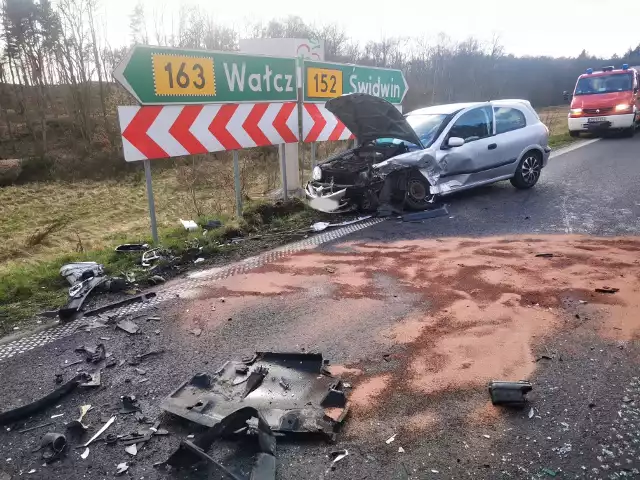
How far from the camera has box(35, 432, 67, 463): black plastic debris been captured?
8.18 ft

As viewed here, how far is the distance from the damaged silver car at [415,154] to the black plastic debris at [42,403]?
4.95 metres

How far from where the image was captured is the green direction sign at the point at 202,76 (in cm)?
573

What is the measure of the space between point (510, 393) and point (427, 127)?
6.35m

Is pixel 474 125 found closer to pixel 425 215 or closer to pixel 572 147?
pixel 425 215

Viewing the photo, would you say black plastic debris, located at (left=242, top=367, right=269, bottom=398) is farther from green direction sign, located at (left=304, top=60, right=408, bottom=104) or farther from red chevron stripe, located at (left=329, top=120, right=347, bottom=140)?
red chevron stripe, located at (left=329, top=120, right=347, bottom=140)

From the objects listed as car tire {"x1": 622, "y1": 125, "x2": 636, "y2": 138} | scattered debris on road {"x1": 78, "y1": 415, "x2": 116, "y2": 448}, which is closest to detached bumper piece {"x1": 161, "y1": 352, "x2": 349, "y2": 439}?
scattered debris on road {"x1": 78, "y1": 415, "x2": 116, "y2": 448}

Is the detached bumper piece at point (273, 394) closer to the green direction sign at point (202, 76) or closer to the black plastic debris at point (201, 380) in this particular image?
the black plastic debris at point (201, 380)

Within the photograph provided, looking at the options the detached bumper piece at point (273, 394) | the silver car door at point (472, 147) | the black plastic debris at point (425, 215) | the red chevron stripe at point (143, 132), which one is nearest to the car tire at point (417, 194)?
the black plastic debris at point (425, 215)

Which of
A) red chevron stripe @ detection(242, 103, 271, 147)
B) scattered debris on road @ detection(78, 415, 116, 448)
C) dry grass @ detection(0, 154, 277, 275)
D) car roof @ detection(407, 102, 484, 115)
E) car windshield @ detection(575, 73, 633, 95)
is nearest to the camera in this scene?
scattered debris on road @ detection(78, 415, 116, 448)

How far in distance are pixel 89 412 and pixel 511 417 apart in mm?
2519

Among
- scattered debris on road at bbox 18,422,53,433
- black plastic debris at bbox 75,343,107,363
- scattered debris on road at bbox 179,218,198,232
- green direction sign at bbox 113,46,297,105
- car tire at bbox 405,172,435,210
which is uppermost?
green direction sign at bbox 113,46,297,105

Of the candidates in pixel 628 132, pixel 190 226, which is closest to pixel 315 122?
pixel 190 226

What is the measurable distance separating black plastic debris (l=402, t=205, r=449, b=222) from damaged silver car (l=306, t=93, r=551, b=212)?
0.22 meters

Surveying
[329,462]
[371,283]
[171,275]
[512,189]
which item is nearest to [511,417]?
[329,462]
